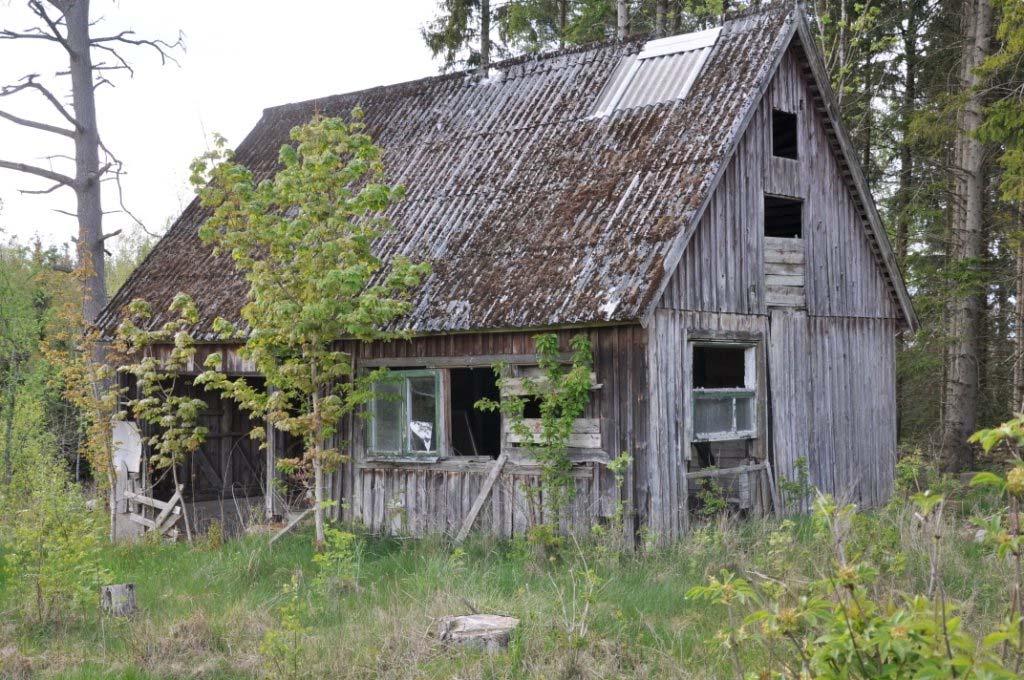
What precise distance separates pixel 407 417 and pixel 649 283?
4.06 meters

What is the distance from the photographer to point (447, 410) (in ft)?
42.4

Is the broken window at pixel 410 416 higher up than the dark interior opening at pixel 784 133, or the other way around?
the dark interior opening at pixel 784 133

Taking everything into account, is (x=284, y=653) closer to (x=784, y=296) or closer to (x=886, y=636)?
(x=886, y=636)

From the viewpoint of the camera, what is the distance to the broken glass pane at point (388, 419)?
44.0 ft

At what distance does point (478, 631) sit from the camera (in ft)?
25.2

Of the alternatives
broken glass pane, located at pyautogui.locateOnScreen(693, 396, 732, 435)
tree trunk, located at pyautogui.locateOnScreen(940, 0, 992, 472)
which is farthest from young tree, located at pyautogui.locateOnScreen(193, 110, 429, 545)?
tree trunk, located at pyautogui.locateOnScreen(940, 0, 992, 472)

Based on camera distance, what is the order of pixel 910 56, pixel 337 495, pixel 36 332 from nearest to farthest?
pixel 337 495 < pixel 36 332 < pixel 910 56

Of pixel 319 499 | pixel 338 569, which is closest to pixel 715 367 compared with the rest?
pixel 319 499

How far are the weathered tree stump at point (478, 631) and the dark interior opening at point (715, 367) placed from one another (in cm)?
789

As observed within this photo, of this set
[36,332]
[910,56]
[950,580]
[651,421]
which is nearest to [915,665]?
[950,580]

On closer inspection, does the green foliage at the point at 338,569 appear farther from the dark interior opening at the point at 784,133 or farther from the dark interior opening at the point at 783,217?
the dark interior opening at the point at 784,133

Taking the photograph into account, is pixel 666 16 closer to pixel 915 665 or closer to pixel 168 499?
pixel 168 499

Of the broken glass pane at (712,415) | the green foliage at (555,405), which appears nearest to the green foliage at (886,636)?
the green foliage at (555,405)

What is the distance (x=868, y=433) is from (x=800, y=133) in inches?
172
